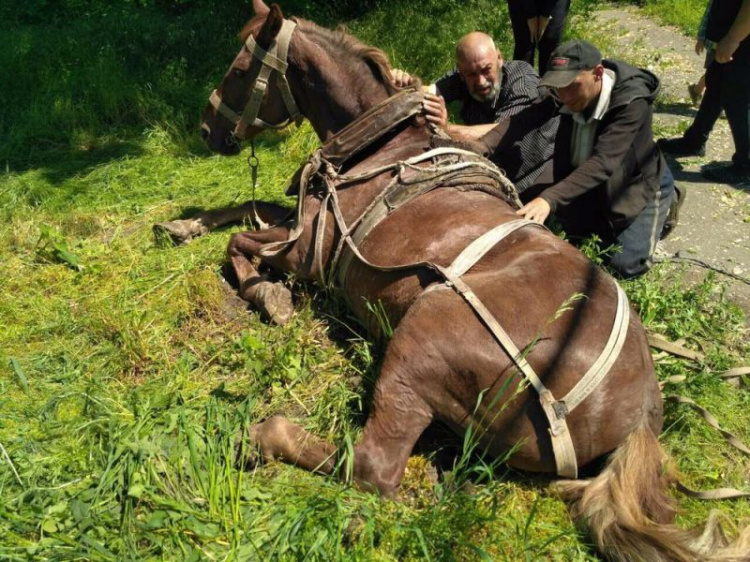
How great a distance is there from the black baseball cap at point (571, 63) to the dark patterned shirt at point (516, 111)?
0.93 m

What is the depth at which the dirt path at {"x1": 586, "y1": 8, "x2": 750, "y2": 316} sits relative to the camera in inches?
179

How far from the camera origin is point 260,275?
4008mm

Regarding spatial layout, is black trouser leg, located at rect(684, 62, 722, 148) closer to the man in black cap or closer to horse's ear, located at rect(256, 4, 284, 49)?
the man in black cap

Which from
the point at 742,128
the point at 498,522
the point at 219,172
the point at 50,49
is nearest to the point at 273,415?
the point at 498,522

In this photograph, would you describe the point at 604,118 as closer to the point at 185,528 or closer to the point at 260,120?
the point at 260,120

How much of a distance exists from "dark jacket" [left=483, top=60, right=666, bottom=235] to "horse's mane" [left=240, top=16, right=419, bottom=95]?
99cm

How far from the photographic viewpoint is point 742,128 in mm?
5266

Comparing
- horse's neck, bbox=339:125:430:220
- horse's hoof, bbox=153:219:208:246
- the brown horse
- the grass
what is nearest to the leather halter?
the brown horse

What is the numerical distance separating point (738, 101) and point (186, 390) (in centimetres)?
510

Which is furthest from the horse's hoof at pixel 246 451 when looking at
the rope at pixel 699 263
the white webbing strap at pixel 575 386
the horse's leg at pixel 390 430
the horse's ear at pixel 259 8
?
the rope at pixel 699 263

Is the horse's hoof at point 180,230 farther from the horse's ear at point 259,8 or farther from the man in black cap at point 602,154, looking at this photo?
the man in black cap at point 602,154

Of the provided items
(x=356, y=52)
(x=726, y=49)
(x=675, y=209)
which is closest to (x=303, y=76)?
(x=356, y=52)

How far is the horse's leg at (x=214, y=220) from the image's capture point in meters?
4.59

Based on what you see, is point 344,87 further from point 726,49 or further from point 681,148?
point 681,148
